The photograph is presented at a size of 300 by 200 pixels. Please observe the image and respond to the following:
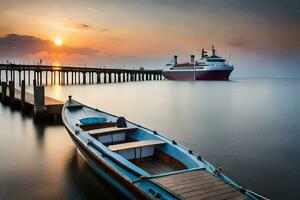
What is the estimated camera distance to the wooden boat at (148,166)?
5.86m

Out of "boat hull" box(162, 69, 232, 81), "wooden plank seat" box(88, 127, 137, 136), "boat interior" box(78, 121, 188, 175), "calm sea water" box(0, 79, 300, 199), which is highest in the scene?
"boat hull" box(162, 69, 232, 81)

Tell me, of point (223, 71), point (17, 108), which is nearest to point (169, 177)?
point (17, 108)

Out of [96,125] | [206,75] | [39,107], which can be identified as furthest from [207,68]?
[96,125]

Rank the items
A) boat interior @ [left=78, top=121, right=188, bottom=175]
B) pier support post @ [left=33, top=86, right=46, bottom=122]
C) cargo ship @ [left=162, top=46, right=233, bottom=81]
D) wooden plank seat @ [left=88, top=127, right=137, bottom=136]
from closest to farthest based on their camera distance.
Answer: boat interior @ [left=78, top=121, right=188, bottom=175], wooden plank seat @ [left=88, top=127, right=137, bottom=136], pier support post @ [left=33, top=86, right=46, bottom=122], cargo ship @ [left=162, top=46, right=233, bottom=81]

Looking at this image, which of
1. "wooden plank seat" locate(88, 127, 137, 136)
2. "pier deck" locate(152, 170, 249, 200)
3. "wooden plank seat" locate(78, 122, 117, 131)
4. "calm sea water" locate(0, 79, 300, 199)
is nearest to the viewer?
"pier deck" locate(152, 170, 249, 200)

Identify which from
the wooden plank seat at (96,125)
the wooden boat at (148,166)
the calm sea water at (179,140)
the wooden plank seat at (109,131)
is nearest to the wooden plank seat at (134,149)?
the wooden boat at (148,166)

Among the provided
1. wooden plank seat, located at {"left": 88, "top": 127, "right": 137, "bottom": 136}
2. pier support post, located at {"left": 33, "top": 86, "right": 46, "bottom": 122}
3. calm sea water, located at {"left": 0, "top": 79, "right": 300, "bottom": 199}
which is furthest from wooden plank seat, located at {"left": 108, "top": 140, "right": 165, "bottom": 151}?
pier support post, located at {"left": 33, "top": 86, "right": 46, "bottom": 122}

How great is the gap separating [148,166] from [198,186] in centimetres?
268

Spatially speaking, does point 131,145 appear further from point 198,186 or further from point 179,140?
point 179,140

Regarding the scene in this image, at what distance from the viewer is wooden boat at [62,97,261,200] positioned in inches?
231

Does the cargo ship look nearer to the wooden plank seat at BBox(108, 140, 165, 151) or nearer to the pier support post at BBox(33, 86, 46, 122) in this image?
the pier support post at BBox(33, 86, 46, 122)

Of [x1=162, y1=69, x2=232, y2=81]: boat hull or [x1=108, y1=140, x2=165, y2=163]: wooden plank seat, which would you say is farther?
[x1=162, y1=69, x2=232, y2=81]: boat hull

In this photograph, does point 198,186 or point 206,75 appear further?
point 206,75

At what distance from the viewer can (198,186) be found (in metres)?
5.99
